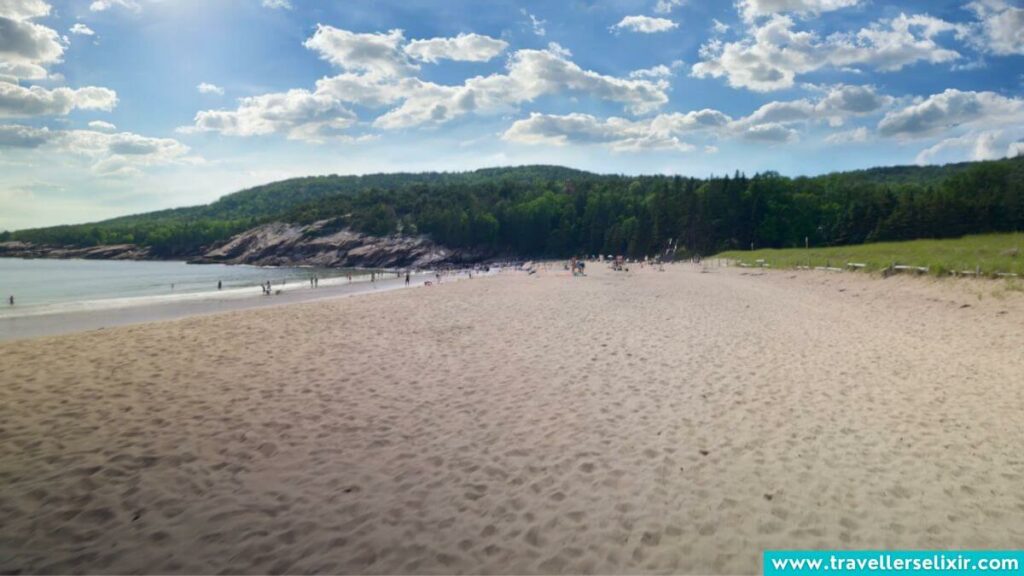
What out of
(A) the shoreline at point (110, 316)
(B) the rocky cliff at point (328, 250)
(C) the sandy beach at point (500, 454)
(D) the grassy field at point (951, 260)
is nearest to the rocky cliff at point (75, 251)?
(B) the rocky cliff at point (328, 250)

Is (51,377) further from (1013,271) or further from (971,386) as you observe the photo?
(1013,271)

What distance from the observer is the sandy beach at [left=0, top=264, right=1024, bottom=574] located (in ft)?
14.9

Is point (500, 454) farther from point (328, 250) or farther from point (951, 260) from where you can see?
point (328, 250)

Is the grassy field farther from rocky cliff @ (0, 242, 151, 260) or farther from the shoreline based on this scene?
rocky cliff @ (0, 242, 151, 260)

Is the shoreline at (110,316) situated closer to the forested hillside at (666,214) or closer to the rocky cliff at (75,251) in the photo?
the forested hillside at (666,214)

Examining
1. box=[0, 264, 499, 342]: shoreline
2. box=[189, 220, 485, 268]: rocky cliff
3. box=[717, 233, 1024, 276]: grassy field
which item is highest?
box=[189, 220, 485, 268]: rocky cliff

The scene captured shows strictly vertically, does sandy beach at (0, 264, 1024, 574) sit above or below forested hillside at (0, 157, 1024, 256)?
below

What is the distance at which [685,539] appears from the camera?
460cm

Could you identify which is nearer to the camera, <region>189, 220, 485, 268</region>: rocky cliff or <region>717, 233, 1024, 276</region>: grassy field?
<region>717, 233, 1024, 276</region>: grassy field

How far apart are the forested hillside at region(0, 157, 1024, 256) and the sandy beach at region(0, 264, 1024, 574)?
66.8 m

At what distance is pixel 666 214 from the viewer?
94.6 meters

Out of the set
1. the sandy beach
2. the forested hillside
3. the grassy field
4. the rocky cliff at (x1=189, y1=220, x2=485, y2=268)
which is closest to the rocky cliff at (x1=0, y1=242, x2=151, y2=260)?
the forested hillside

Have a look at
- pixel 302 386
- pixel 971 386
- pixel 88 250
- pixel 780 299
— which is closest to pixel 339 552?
pixel 302 386

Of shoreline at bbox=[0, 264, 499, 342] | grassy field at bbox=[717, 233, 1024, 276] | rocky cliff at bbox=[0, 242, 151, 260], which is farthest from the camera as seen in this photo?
rocky cliff at bbox=[0, 242, 151, 260]
